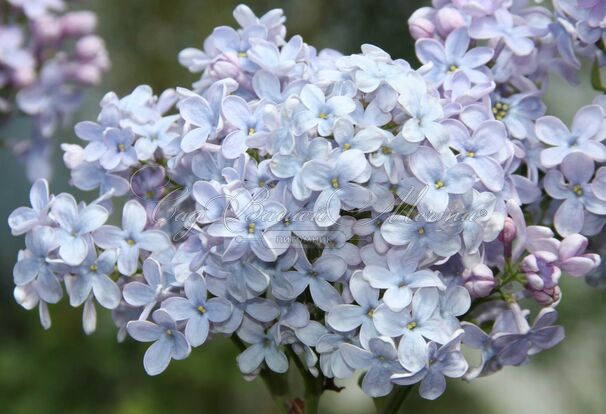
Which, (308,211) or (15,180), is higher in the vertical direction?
(308,211)

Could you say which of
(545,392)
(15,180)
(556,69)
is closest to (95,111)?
(15,180)

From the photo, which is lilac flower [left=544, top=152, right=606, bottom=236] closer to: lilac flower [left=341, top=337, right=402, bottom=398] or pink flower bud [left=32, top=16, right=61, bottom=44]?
lilac flower [left=341, top=337, right=402, bottom=398]

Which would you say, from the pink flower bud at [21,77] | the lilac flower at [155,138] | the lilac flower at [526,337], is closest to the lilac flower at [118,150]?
the lilac flower at [155,138]

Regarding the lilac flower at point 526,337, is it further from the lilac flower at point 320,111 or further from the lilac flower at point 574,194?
the lilac flower at point 320,111

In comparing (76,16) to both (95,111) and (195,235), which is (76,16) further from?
(95,111)

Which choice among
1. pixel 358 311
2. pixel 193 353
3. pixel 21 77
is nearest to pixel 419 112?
pixel 358 311

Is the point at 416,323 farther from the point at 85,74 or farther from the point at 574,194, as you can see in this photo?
the point at 85,74
